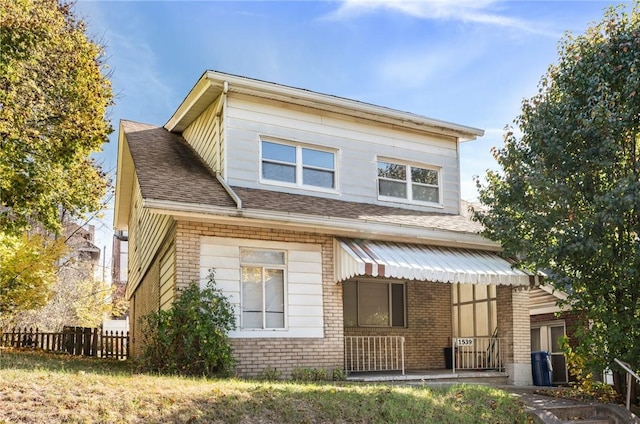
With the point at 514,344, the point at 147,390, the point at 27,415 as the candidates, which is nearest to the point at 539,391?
the point at 514,344

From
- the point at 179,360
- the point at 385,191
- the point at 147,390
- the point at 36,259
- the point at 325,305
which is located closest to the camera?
the point at 147,390

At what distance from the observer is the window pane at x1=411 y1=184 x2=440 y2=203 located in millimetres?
17719

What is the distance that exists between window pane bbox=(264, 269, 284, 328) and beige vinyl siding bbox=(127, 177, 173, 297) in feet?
8.48

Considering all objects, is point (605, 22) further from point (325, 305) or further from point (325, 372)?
point (325, 372)

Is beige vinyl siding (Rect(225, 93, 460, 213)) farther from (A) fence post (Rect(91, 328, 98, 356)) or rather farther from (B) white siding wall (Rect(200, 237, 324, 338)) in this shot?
(A) fence post (Rect(91, 328, 98, 356))

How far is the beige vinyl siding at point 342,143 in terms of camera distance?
15000mm

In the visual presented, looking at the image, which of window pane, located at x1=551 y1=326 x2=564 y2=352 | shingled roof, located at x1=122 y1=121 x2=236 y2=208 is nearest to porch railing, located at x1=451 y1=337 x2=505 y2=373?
window pane, located at x1=551 y1=326 x2=564 y2=352

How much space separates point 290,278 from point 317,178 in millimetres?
3309

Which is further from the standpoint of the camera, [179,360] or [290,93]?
[290,93]

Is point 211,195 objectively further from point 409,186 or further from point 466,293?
point 466,293

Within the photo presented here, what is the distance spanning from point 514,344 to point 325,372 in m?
5.56

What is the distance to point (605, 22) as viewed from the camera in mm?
13594

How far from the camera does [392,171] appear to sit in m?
17.5

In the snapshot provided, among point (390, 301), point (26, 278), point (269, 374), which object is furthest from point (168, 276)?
point (26, 278)
